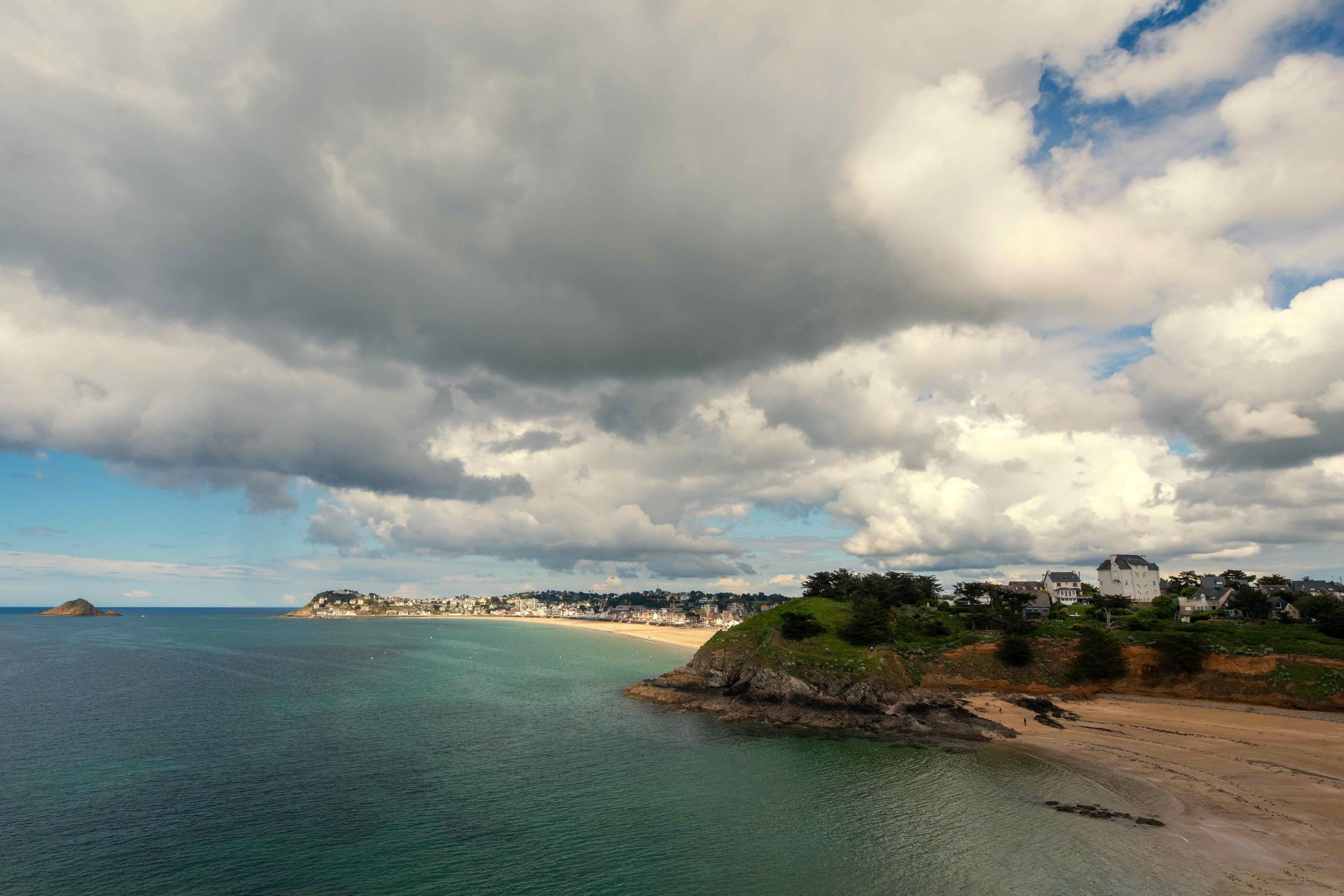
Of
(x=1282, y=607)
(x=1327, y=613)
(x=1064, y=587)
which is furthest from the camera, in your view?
(x=1064, y=587)

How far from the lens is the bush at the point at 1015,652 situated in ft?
258

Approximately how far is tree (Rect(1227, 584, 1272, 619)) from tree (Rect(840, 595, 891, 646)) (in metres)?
63.1

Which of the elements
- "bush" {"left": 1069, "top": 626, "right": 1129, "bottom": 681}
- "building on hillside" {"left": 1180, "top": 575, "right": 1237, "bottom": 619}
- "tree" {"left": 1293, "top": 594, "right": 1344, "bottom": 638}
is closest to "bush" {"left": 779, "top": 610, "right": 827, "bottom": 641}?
"bush" {"left": 1069, "top": 626, "right": 1129, "bottom": 681}

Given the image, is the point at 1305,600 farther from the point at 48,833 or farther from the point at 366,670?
the point at 366,670

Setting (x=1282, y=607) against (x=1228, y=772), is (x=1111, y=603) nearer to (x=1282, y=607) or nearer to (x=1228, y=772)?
(x=1282, y=607)

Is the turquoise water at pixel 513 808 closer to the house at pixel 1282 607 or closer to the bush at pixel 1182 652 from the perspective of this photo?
the bush at pixel 1182 652

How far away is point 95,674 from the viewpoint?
100 metres

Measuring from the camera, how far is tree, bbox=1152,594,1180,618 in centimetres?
10775

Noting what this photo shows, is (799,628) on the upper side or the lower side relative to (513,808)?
upper

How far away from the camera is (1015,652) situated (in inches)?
3110

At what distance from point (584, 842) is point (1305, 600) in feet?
372

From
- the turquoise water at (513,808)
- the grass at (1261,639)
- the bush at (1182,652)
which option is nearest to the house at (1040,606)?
the grass at (1261,639)

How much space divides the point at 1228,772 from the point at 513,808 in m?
54.2

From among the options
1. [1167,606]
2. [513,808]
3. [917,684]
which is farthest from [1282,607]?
[513,808]
